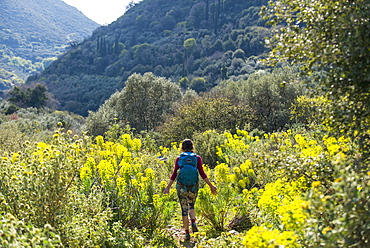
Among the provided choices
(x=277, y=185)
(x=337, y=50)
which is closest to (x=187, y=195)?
(x=277, y=185)

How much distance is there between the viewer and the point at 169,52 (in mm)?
79312

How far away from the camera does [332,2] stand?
8.60 feet

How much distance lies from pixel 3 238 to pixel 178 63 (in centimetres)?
7470

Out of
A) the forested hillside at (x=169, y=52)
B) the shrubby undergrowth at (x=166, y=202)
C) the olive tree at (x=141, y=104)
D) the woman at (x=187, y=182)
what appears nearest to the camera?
the shrubby undergrowth at (x=166, y=202)

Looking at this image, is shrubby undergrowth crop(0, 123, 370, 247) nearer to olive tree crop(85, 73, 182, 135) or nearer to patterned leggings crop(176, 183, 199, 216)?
patterned leggings crop(176, 183, 199, 216)

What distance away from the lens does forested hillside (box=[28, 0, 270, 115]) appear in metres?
66.0

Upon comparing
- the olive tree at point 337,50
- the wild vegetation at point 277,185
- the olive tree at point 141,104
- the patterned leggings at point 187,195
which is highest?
the olive tree at point 337,50

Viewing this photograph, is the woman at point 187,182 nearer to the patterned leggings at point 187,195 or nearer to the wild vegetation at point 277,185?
the patterned leggings at point 187,195

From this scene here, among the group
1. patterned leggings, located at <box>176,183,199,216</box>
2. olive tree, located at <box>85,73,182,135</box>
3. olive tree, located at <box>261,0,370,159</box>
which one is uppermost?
olive tree, located at <box>261,0,370,159</box>

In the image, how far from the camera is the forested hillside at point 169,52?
217 ft

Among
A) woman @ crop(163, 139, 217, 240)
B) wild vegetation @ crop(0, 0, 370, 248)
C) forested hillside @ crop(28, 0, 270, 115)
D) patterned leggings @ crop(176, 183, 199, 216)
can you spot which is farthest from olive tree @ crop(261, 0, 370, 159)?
forested hillside @ crop(28, 0, 270, 115)

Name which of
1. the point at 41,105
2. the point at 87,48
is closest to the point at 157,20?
the point at 87,48

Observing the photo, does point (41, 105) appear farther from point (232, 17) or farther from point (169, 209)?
point (232, 17)

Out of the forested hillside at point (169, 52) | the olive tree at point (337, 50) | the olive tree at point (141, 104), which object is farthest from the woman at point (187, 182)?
the forested hillside at point (169, 52)
